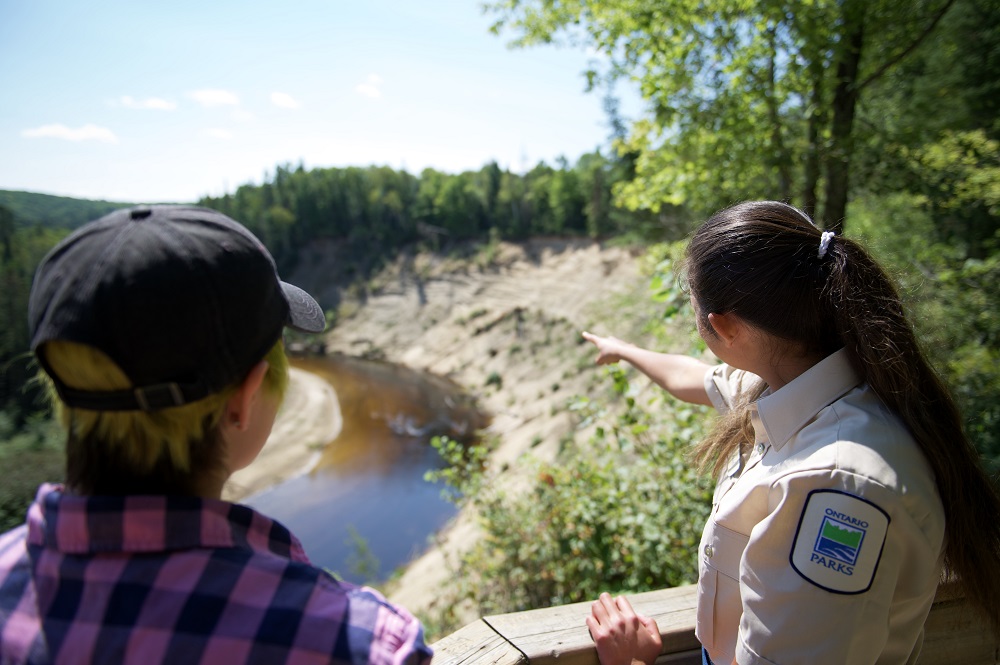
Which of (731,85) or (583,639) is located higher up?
(731,85)

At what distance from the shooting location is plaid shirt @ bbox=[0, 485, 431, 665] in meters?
0.86

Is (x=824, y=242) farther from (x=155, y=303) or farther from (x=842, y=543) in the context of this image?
(x=155, y=303)

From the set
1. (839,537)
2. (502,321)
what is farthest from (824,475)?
(502,321)

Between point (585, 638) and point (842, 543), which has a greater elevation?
point (842, 543)

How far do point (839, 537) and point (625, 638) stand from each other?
2.75 ft

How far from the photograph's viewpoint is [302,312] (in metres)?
1.29

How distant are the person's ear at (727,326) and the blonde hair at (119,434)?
1253mm

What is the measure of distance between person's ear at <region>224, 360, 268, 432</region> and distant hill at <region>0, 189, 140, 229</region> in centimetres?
3172

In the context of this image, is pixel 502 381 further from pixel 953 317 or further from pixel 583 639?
pixel 583 639

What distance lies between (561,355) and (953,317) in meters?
25.3

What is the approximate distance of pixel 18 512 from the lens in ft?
47.7

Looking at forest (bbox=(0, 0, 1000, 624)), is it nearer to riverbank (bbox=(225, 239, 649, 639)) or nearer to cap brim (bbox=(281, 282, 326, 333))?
cap brim (bbox=(281, 282, 326, 333))

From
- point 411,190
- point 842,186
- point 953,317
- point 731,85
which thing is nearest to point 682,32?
point 731,85

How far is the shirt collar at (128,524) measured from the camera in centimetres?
92
